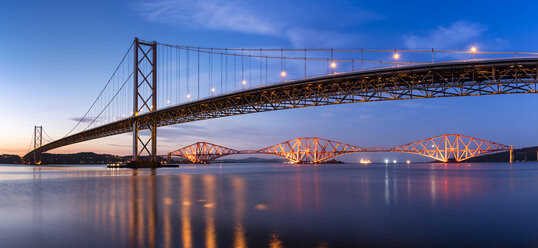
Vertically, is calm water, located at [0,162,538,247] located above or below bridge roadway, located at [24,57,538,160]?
below

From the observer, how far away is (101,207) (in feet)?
43.3

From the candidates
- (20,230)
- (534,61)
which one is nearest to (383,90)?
(534,61)

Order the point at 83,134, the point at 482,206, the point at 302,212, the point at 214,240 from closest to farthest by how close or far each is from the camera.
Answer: the point at 214,240
the point at 302,212
the point at 482,206
the point at 83,134

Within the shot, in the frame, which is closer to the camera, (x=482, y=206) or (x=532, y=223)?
(x=532, y=223)

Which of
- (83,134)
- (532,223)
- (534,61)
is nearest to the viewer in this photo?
(532,223)

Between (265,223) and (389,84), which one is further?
(389,84)

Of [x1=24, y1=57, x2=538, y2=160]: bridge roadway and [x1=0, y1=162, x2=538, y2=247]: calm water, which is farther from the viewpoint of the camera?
[x1=24, y1=57, x2=538, y2=160]: bridge roadway

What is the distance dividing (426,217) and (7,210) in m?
12.6

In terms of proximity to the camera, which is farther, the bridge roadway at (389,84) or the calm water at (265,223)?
the bridge roadway at (389,84)

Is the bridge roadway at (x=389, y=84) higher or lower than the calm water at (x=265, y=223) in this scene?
higher

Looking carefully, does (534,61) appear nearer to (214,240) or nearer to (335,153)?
(214,240)

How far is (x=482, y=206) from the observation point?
13.8 meters

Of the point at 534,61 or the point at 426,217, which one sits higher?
the point at 534,61

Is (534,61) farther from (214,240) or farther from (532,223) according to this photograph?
(214,240)
